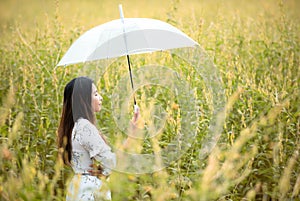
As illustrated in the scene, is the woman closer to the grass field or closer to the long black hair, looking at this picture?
the long black hair

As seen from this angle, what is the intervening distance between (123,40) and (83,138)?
0.67m

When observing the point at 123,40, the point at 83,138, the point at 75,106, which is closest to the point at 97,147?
the point at 83,138

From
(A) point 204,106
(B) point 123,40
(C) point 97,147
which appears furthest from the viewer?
(A) point 204,106

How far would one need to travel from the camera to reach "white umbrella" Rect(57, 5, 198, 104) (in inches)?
112

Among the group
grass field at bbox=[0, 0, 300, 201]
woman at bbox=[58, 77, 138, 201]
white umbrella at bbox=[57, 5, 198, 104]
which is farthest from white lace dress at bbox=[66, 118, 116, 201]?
white umbrella at bbox=[57, 5, 198, 104]

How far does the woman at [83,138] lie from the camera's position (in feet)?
8.53

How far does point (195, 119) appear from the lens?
11.0 feet

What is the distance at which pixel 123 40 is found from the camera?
292 centimetres

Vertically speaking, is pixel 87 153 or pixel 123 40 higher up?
pixel 123 40

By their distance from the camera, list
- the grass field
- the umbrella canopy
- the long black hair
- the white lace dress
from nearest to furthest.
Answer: the white lace dress
the long black hair
the umbrella canopy
the grass field

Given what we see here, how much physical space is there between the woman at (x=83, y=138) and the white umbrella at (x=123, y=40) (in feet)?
0.71

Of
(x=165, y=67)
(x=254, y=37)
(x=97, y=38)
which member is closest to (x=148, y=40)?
(x=97, y=38)

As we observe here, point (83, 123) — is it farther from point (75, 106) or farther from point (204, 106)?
point (204, 106)

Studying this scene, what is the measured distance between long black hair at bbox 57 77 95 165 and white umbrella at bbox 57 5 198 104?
0.17 metres
